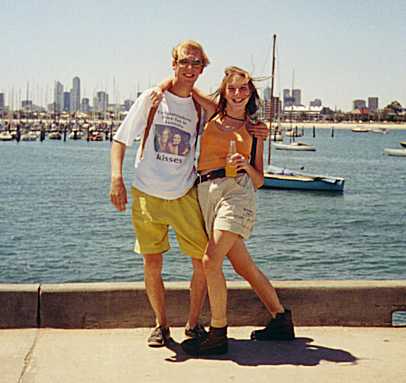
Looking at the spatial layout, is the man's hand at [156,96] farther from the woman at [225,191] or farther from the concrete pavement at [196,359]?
the concrete pavement at [196,359]

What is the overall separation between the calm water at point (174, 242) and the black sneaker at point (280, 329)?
1539 centimetres

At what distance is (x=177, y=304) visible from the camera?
21.2 ft

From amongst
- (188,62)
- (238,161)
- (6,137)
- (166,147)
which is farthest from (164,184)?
(6,137)

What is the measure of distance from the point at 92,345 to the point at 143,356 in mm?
425

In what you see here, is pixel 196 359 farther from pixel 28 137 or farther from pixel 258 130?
pixel 28 137

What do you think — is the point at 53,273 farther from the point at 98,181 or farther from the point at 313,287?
the point at 98,181

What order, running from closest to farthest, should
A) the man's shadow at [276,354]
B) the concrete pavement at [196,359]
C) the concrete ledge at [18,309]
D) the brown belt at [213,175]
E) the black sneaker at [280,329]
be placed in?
1. the concrete pavement at [196,359]
2. the man's shadow at [276,354]
3. the brown belt at [213,175]
4. the black sneaker at [280,329]
5. the concrete ledge at [18,309]

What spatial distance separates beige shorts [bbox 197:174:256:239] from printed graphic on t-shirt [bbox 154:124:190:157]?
11.7 inches

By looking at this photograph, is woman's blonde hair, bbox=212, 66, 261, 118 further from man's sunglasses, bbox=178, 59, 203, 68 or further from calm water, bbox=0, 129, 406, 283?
calm water, bbox=0, 129, 406, 283

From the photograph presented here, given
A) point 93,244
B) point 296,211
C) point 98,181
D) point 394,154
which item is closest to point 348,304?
point 93,244

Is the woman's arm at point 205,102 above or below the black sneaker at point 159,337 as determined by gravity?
above

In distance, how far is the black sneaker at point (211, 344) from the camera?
18.6 feet

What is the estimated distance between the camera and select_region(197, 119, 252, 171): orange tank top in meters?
5.78

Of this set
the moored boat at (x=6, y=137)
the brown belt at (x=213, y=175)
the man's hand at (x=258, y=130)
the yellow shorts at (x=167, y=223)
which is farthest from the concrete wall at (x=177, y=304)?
the moored boat at (x=6, y=137)
